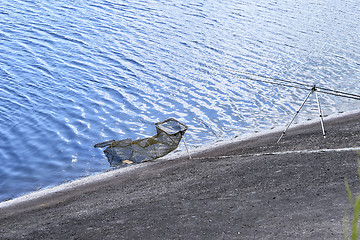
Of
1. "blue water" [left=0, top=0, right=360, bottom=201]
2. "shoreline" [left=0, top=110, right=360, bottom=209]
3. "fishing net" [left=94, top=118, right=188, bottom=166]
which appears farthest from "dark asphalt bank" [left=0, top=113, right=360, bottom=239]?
"blue water" [left=0, top=0, right=360, bottom=201]

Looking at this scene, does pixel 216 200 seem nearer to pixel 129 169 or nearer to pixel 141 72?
pixel 129 169

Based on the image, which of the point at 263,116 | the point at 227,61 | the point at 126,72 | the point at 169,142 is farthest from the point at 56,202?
the point at 227,61

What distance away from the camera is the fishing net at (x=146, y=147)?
477 inches

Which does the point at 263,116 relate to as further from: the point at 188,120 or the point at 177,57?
the point at 177,57

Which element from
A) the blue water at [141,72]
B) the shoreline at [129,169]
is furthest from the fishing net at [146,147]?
the blue water at [141,72]

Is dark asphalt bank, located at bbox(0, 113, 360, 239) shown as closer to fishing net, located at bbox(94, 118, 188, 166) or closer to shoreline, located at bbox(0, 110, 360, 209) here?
shoreline, located at bbox(0, 110, 360, 209)

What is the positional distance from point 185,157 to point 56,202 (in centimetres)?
396

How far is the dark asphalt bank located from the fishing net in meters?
0.71

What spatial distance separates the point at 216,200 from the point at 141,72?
41.2ft

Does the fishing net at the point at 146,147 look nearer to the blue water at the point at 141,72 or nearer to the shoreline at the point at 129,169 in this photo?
the shoreline at the point at 129,169

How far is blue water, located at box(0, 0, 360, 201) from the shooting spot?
13.5 m

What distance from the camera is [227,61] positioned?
21.3 metres

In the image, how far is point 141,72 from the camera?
19547 mm

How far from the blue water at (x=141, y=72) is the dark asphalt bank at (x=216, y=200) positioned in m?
2.33
